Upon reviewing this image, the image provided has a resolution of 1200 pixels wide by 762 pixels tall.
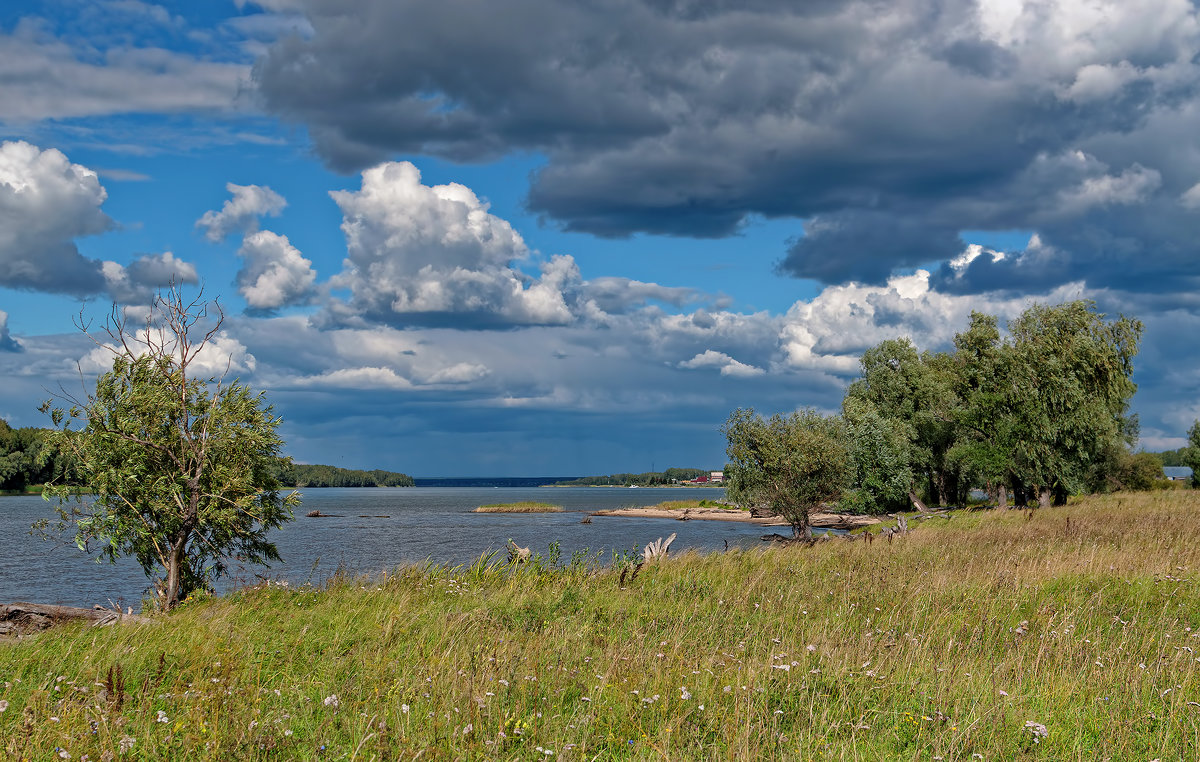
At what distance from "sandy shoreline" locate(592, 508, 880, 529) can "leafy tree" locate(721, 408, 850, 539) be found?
91.1ft

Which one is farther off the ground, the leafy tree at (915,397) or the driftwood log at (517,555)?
the leafy tree at (915,397)

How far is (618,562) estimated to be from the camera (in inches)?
760

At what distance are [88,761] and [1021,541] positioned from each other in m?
21.7

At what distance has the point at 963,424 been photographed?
185 feet

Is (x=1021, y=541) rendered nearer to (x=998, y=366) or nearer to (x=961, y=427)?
(x=998, y=366)

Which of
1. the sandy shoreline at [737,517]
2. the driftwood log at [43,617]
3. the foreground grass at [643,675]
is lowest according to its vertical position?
the sandy shoreline at [737,517]

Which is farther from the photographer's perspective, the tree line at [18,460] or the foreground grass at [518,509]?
the tree line at [18,460]

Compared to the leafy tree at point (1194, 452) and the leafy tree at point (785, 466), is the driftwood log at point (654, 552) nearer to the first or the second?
the leafy tree at point (785, 466)


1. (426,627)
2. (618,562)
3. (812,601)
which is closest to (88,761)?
(426,627)

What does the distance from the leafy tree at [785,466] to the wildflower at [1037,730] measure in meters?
32.1

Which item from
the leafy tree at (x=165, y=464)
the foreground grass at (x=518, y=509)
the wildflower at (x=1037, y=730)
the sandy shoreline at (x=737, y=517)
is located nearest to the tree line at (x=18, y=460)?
the foreground grass at (x=518, y=509)

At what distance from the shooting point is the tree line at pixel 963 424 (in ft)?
129

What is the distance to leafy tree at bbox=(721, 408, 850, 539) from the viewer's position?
126 ft

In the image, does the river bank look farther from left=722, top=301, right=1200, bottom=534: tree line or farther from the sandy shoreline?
left=722, top=301, right=1200, bottom=534: tree line
